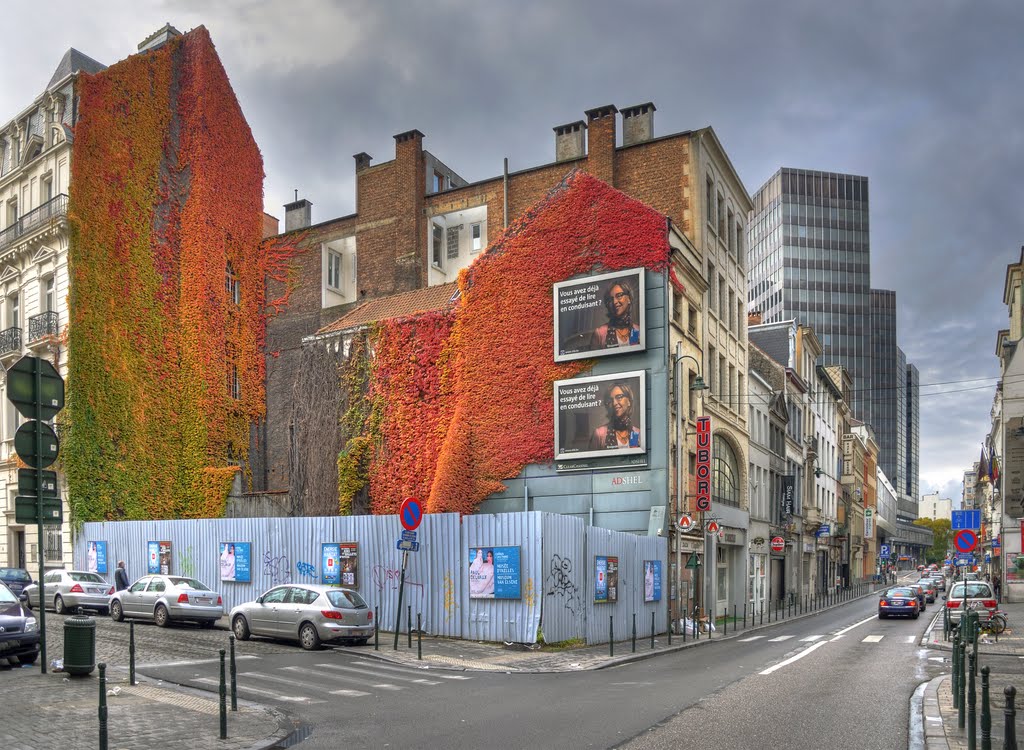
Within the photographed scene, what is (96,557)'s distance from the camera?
3512 centimetres

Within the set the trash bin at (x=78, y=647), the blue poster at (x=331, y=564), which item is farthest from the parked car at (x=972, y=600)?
the trash bin at (x=78, y=647)

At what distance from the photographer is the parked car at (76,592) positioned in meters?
28.3

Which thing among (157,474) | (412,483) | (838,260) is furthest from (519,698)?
(838,260)

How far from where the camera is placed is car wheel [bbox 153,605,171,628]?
24.7 meters

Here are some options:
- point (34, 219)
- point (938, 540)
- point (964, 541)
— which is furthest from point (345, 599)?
point (938, 540)

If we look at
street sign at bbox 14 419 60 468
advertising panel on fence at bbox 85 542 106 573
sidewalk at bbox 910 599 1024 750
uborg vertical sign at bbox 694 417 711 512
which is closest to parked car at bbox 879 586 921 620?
uborg vertical sign at bbox 694 417 711 512

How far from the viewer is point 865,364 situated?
5861 inches

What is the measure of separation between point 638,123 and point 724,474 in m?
15.6

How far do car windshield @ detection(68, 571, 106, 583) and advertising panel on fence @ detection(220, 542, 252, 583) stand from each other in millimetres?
3677

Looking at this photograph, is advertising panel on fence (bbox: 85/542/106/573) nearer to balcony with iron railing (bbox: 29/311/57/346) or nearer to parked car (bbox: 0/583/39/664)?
balcony with iron railing (bbox: 29/311/57/346)

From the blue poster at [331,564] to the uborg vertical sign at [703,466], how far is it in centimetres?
1251

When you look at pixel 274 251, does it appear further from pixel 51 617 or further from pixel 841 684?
pixel 841 684

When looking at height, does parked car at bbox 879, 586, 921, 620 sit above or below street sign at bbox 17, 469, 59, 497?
below

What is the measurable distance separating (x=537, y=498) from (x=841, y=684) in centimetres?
1662
